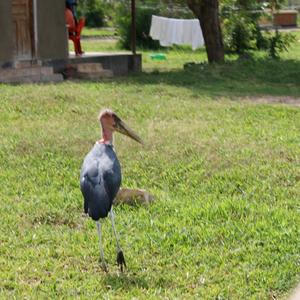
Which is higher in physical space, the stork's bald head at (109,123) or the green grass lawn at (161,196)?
the stork's bald head at (109,123)

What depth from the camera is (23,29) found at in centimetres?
1593

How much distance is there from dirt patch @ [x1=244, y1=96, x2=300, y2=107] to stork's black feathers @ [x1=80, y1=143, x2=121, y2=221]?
744 centimetres

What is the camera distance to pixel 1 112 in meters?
11.1

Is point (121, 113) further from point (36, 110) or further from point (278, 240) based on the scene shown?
point (278, 240)

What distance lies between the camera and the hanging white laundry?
24.3 m

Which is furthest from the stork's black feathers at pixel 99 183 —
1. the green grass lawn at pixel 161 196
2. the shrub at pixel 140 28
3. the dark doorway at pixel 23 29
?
the shrub at pixel 140 28

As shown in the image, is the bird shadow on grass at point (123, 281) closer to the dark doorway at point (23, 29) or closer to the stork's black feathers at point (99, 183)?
the stork's black feathers at point (99, 183)

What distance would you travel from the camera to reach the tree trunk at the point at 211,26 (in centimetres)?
1775

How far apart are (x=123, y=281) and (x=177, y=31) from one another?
19332mm

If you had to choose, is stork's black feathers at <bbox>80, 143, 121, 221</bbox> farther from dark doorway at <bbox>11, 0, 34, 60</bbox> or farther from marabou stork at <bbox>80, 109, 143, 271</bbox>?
dark doorway at <bbox>11, 0, 34, 60</bbox>

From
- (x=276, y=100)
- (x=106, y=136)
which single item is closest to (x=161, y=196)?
(x=106, y=136)

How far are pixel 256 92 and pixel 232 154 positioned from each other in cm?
521

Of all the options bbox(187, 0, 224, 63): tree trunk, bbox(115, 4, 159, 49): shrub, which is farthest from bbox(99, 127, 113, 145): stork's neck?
bbox(115, 4, 159, 49): shrub

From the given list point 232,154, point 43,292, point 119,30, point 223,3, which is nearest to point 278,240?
point 43,292
